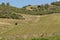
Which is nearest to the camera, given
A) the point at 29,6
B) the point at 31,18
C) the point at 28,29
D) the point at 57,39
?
the point at 57,39

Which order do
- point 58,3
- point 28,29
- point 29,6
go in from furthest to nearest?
point 29,6
point 58,3
point 28,29

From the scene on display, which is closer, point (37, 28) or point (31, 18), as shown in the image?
point (37, 28)

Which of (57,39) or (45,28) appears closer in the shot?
(57,39)

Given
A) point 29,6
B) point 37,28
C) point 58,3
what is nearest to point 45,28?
point 37,28

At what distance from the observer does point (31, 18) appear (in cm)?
6725

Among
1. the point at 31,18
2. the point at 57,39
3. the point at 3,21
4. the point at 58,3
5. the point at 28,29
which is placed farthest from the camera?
the point at 58,3

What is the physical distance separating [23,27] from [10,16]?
23.0m

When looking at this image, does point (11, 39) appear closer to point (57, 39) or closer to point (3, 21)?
point (57, 39)

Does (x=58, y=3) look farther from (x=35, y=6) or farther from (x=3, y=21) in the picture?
(x=3, y=21)

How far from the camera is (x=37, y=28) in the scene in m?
47.2

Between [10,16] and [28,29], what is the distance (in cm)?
2539

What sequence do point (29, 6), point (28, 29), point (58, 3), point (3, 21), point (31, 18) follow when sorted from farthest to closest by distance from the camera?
point (29, 6) < point (58, 3) < point (31, 18) < point (3, 21) < point (28, 29)

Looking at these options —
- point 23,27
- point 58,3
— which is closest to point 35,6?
point 58,3

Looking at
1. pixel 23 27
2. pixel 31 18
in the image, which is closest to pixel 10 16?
pixel 31 18
